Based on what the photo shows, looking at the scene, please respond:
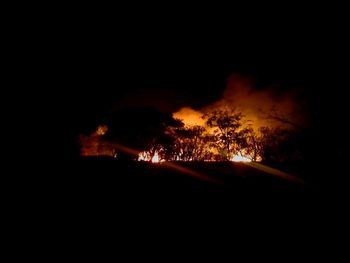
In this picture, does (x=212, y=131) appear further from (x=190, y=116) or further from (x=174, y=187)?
(x=174, y=187)

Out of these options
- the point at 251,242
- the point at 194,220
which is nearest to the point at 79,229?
the point at 194,220

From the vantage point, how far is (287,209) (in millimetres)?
2791

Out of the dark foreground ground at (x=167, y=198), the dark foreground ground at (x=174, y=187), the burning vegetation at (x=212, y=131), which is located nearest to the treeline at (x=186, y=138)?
the burning vegetation at (x=212, y=131)

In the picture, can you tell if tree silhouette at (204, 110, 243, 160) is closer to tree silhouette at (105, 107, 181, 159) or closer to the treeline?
the treeline

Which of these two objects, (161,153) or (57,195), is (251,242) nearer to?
(57,195)

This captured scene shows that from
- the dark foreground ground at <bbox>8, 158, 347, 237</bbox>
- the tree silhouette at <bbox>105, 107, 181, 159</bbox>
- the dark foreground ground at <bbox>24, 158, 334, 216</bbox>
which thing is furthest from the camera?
the tree silhouette at <bbox>105, 107, 181, 159</bbox>

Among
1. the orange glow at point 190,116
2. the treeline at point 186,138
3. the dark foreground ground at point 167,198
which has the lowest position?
the dark foreground ground at point 167,198

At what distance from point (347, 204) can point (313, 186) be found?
0.42 m

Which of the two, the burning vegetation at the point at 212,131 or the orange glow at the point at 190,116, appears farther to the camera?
the orange glow at the point at 190,116

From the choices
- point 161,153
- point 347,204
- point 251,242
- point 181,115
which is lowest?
point 251,242

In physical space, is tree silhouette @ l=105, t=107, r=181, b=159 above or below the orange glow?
below

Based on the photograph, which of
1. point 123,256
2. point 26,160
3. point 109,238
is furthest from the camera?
point 26,160

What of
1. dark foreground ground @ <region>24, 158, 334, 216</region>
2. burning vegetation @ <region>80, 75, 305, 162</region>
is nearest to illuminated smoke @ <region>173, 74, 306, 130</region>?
burning vegetation @ <region>80, 75, 305, 162</region>

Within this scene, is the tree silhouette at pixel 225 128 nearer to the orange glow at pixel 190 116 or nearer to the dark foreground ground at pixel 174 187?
the orange glow at pixel 190 116
